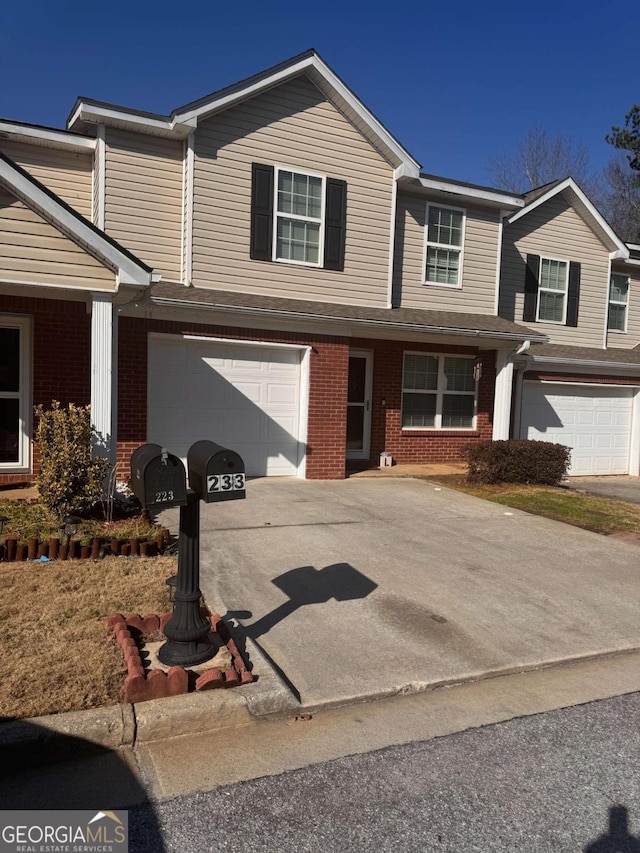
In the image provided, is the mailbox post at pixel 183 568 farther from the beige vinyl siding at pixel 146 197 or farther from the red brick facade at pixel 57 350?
the beige vinyl siding at pixel 146 197

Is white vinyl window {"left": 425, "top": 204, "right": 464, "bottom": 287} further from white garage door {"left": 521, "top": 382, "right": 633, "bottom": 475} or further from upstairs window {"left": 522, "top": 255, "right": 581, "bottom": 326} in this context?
white garage door {"left": 521, "top": 382, "right": 633, "bottom": 475}

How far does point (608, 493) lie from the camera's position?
1237 centimetres

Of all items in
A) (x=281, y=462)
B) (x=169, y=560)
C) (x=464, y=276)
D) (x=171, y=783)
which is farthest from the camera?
(x=464, y=276)

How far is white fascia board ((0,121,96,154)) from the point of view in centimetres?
1009

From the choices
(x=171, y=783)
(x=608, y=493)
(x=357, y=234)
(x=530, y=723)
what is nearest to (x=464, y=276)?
→ (x=357, y=234)

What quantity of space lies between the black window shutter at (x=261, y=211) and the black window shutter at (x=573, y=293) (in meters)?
8.24

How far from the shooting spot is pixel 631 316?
17.0 m

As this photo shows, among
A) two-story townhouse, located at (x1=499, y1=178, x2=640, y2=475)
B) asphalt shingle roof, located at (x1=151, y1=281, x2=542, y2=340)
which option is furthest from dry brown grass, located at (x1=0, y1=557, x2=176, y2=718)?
two-story townhouse, located at (x1=499, y1=178, x2=640, y2=475)

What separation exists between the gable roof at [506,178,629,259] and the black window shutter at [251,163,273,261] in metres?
5.99

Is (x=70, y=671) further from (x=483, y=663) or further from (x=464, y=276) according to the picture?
(x=464, y=276)

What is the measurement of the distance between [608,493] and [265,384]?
705 centimetres

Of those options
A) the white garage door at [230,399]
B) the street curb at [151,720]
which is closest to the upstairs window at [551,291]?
the white garage door at [230,399]

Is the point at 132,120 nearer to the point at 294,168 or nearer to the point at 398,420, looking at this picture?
the point at 294,168

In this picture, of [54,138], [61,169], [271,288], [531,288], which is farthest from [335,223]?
[531,288]
